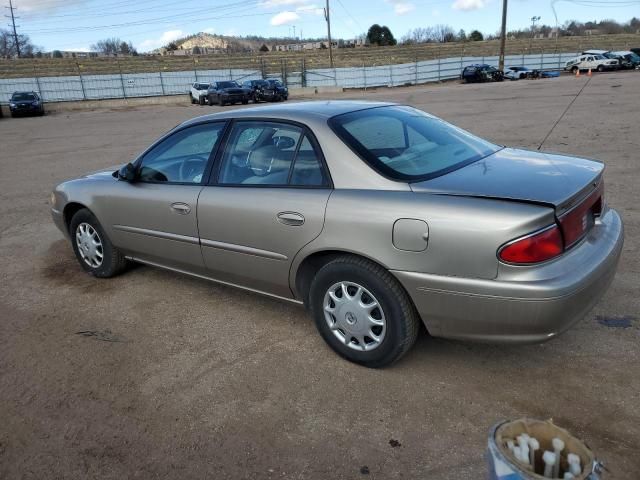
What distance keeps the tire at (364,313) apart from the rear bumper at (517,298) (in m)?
0.11

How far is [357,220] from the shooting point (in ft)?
9.72

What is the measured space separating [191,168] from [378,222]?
1.80 m

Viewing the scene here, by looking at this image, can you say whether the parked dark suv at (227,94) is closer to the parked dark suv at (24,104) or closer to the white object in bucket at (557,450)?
the parked dark suv at (24,104)

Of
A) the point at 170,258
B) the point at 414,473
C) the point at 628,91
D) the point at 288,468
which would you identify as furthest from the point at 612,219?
the point at 628,91

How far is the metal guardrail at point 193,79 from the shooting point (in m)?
38.2

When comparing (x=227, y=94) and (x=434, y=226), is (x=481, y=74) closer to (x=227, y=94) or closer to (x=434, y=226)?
(x=227, y=94)

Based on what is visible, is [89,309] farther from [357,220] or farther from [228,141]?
[357,220]

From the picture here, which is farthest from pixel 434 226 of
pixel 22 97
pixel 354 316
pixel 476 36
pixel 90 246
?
pixel 476 36

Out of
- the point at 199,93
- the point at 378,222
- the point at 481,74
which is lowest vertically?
the point at 481,74

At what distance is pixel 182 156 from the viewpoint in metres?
4.23

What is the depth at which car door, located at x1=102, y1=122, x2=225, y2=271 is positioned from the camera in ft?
12.8

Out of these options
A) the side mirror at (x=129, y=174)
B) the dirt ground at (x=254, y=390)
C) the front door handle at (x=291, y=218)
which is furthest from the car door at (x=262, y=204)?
the side mirror at (x=129, y=174)

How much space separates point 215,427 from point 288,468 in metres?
0.52

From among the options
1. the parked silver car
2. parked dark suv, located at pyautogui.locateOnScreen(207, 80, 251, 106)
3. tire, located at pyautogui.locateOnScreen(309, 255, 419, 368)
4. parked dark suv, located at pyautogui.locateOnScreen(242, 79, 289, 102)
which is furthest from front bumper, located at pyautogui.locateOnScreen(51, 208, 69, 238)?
parked dark suv, located at pyautogui.locateOnScreen(242, 79, 289, 102)
